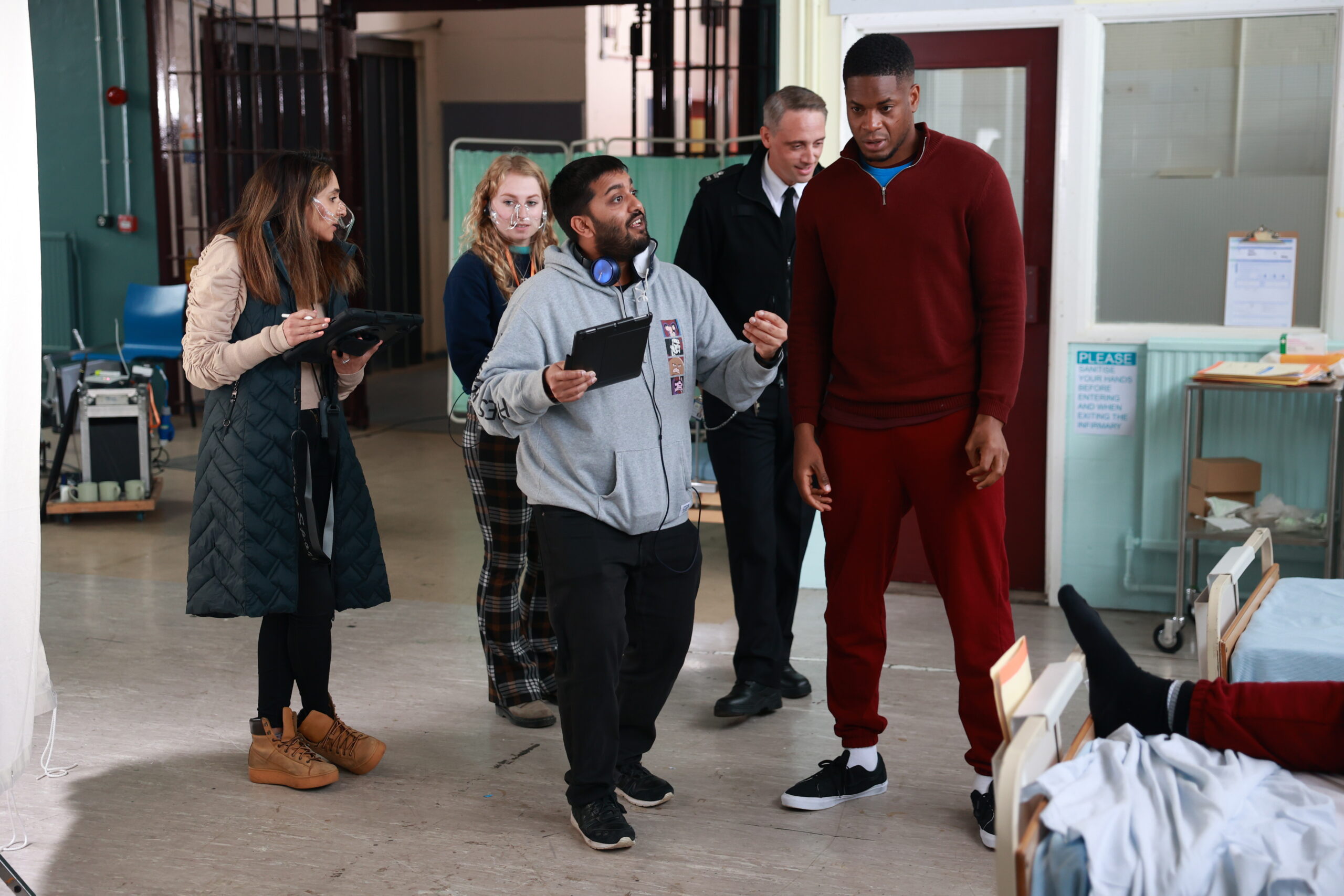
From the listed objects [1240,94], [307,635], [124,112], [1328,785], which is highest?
[124,112]

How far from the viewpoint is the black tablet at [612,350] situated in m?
2.33

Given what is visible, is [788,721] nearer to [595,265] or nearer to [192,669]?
[595,265]

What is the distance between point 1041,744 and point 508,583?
1855mm

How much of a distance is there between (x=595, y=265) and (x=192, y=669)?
2089 millimetres

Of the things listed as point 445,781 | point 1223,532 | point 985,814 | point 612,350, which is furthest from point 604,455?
point 1223,532

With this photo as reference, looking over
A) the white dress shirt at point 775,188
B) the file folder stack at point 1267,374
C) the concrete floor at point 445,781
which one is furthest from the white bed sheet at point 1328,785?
the file folder stack at point 1267,374

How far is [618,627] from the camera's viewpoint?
2602 mm

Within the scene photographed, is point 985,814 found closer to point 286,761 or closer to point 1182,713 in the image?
point 1182,713

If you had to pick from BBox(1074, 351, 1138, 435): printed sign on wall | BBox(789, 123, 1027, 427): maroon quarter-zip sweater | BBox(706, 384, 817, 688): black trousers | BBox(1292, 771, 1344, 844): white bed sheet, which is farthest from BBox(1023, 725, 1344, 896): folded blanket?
BBox(1074, 351, 1138, 435): printed sign on wall

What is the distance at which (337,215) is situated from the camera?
9.64 ft

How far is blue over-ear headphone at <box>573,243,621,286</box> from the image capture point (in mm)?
2584

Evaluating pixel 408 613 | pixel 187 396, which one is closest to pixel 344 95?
pixel 187 396

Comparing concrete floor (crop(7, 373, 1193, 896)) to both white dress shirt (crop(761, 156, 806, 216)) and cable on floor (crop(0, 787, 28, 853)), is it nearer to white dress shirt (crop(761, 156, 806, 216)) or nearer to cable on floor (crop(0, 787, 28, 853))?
cable on floor (crop(0, 787, 28, 853))

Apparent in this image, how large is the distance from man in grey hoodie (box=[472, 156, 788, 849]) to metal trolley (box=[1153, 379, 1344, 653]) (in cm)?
193
